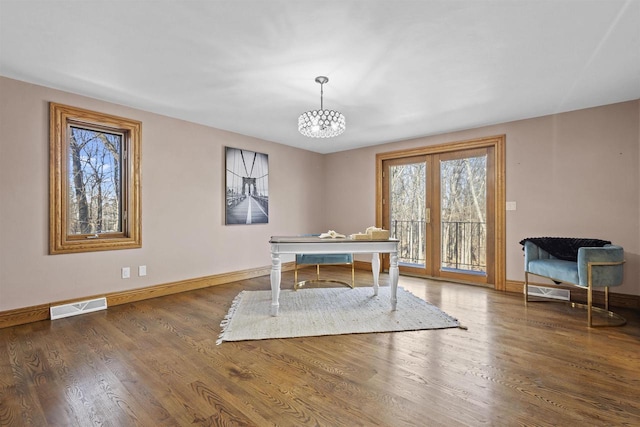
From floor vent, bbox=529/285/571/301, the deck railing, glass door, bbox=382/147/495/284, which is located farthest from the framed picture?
floor vent, bbox=529/285/571/301

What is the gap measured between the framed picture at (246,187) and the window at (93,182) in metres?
1.29

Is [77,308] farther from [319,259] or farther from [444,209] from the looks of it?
[444,209]

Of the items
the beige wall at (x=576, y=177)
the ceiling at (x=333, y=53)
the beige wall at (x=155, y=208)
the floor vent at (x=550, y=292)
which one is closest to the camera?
the ceiling at (x=333, y=53)

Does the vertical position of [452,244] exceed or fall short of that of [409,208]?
it falls short

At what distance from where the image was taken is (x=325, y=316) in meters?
3.05

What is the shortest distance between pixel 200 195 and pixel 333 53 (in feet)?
9.37

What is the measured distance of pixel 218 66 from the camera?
262 centimetres

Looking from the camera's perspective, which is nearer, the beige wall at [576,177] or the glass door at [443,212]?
the beige wall at [576,177]

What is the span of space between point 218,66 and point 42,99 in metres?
1.93

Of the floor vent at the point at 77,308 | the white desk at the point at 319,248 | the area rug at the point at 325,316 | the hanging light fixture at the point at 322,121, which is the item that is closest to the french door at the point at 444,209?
the area rug at the point at 325,316

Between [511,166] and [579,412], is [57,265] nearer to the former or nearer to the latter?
Result: [579,412]

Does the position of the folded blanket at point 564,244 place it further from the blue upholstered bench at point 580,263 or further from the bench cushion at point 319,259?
the bench cushion at point 319,259

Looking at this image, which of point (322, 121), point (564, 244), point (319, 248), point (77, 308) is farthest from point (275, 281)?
point (564, 244)

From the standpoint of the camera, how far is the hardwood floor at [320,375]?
5.20 feet
